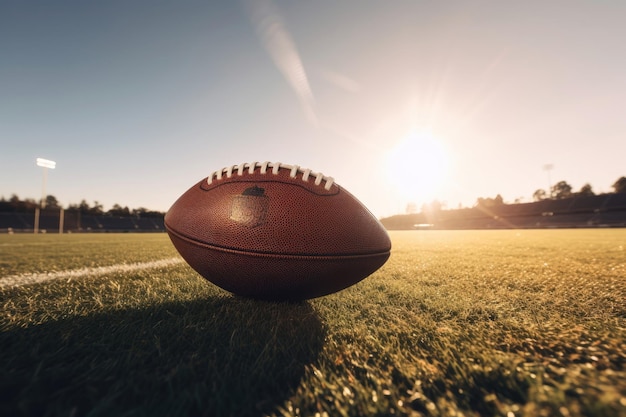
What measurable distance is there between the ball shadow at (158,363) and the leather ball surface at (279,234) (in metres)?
0.22

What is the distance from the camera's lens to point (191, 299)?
193 centimetres

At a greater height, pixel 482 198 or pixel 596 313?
pixel 482 198

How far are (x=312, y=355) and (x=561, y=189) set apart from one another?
88259 millimetres

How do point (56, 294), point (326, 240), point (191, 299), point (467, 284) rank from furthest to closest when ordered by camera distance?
1. point (467, 284)
2. point (56, 294)
3. point (191, 299)
4. point (326, 240)

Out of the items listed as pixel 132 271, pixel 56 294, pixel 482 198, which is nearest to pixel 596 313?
pixel 56 294

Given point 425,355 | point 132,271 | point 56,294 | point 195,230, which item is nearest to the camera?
point 425,355

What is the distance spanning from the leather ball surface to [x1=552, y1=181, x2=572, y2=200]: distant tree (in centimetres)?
8492

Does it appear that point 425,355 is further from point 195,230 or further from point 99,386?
point 195,230

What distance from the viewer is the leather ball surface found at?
1585 mm

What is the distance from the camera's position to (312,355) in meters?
1.16

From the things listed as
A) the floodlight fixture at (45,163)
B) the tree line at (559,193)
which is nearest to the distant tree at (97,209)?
the floodlight fixture at (45,163)

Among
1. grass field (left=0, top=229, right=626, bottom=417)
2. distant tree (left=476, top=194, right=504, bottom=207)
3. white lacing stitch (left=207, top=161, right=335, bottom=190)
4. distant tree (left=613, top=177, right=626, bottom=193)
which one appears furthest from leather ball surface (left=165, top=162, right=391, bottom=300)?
distant tree (left=476, top=194, right=504, bottom=207)

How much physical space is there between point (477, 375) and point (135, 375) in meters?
1.15

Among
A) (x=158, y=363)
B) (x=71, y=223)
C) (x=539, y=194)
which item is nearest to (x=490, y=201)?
(x=539, y=194)
